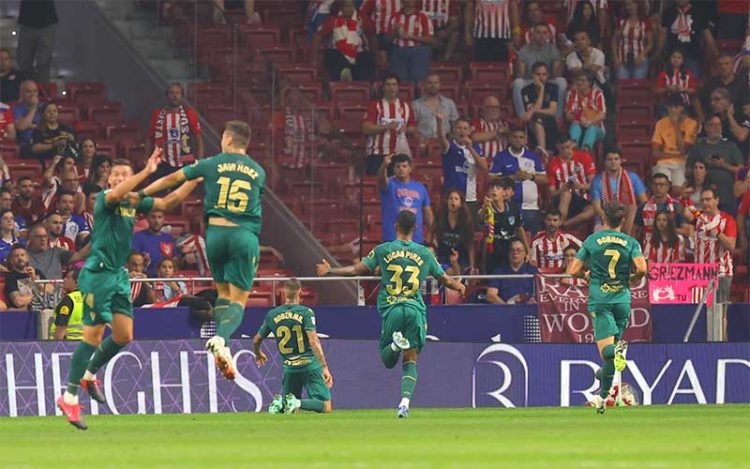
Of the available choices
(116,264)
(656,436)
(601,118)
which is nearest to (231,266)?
(116,264)

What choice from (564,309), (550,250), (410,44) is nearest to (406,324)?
(564,309)

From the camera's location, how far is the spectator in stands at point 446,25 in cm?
3012

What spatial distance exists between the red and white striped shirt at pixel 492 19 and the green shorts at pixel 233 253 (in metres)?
14.9

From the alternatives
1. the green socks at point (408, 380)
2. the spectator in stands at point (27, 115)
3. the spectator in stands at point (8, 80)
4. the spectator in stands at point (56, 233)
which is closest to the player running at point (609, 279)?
the green socks at point (408, 380)

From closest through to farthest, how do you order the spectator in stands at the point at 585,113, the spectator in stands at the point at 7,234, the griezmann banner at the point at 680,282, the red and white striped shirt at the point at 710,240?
the spectator in stands at the point at 7,234, the griezmann banner at the point at 680,282, the red and white striped shirt at the point at 710,240, the spectator in stands at the point at 585,113

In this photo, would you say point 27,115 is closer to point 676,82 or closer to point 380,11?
point 380,11

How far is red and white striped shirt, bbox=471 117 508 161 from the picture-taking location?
2784cm

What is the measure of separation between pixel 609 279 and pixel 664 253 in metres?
6.52

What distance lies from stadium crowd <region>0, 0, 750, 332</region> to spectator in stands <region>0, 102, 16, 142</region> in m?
0.03

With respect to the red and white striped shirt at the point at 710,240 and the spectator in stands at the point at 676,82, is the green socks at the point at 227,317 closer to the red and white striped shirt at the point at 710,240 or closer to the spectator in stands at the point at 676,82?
the red and white striped shirt at the point at 710,240

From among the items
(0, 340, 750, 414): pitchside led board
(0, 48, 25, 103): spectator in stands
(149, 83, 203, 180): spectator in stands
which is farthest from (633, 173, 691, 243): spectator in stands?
(0, 48, 25, 103): spectator in stands

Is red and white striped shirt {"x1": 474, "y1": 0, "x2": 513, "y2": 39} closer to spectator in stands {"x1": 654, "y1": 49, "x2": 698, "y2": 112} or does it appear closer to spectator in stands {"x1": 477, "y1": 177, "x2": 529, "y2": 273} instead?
spectator in stands {"x1": 654, "y1": 49, "x2": 698, "y2": 112}

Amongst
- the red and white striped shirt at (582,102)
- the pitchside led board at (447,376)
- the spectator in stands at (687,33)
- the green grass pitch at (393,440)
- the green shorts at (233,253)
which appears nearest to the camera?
the green grass pitch at (393,440)

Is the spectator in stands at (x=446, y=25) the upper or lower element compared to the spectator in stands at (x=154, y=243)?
upper
